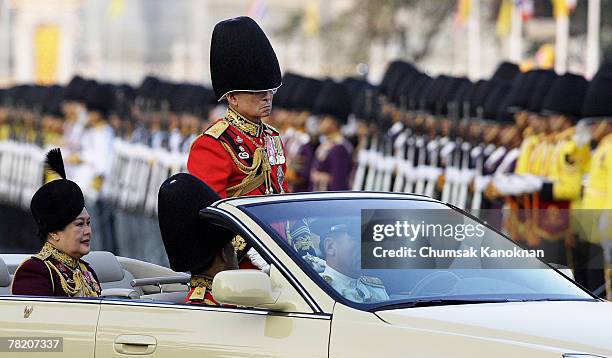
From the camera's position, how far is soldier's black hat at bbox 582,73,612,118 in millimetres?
14789

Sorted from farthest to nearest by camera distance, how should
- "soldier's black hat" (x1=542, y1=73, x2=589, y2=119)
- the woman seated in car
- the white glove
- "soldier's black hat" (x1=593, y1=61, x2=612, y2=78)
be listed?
"soldier's black hat" (x1=542, y1=73, x2=589, y2=119) → "soldier's black hat" (x1=593, y1=61, x2=612, y2=78) → the woman seated in car → the white glove

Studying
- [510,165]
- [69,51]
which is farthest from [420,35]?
[510,165]

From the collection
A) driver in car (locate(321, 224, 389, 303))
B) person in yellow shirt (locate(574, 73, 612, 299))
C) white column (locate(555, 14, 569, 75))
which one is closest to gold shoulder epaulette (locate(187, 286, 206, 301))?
driver in car (locate(321, 224, 389, 303))

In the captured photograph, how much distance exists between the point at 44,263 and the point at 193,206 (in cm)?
95

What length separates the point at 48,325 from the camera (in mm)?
7742

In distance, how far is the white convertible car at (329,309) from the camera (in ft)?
22.1

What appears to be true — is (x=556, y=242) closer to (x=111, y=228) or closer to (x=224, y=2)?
(x=111, y=228)

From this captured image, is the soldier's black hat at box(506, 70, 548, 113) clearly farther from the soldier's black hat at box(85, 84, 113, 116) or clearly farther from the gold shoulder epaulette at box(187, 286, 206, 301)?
the gold shoulder epaulette at box(187, 286, 206, 301)

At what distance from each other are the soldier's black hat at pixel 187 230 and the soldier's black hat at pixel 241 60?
1.21 m

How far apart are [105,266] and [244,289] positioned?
2292 mm

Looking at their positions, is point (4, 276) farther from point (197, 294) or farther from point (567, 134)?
point (567, 134)

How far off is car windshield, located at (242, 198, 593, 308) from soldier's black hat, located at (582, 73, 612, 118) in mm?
7136

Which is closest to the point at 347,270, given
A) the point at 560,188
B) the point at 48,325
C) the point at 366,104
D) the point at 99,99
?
the point at 48,325

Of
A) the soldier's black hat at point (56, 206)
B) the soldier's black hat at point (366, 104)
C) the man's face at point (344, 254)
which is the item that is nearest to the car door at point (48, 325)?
the soldier's black hat at point (56, 206)
